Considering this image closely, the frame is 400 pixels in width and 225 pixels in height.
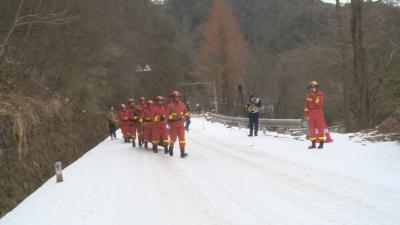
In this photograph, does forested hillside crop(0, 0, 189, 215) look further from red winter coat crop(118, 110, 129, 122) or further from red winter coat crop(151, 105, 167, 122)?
red winter coat crop(151, 105, 167, 122)

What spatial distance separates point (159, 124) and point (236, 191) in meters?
8.29

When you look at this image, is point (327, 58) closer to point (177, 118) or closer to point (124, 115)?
point (124, 115)

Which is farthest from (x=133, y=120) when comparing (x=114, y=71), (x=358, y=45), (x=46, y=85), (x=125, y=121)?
(x=114, y=71)

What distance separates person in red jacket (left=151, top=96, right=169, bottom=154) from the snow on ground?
2.56 m

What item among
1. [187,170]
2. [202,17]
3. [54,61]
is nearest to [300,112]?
[54,61]

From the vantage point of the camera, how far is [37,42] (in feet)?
64.1

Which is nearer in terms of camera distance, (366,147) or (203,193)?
(203,193)

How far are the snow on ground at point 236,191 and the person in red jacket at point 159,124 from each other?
101 inches

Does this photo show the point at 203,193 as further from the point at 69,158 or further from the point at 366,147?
the point at 69,158

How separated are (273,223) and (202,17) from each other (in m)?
81.8

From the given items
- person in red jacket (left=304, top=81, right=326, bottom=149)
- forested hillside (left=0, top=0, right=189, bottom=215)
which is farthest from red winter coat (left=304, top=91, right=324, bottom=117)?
forested hillside (left=0, top=0, right=189, bottom=215)

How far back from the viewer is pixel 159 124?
1633 centimetres

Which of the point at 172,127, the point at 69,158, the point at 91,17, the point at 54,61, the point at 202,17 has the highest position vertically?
the point at 202,17

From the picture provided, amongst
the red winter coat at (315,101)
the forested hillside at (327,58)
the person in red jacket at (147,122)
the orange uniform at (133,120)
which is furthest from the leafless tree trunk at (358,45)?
the orange uniform at (133,120)
